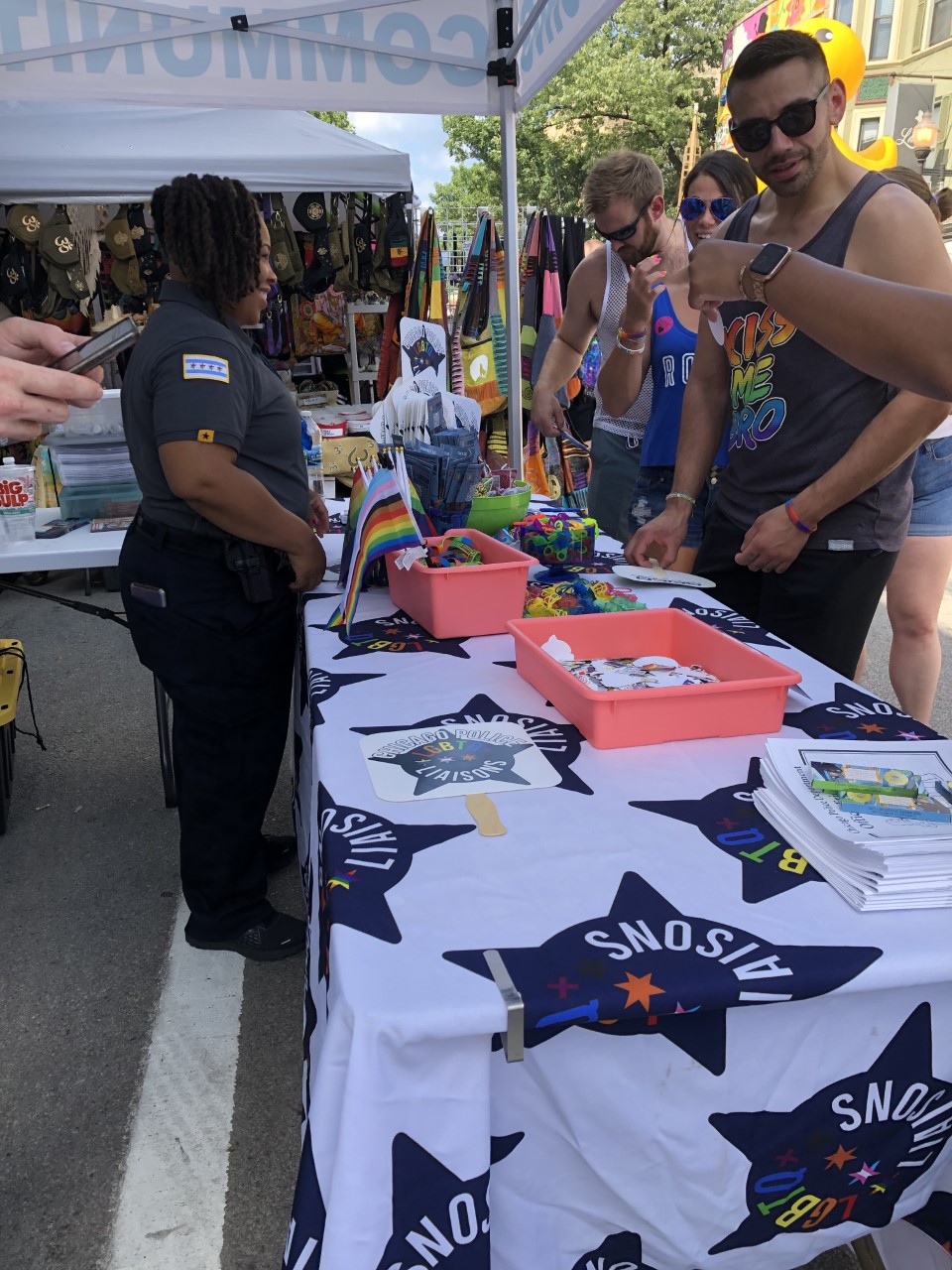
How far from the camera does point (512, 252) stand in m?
3.40

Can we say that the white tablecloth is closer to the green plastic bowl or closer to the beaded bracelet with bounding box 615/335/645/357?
the green plastic bowl

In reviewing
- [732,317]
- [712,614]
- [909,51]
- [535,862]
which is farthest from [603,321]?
[909,51]

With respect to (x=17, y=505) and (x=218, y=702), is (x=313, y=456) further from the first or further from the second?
(x=218, y=702)

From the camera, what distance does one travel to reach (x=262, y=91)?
3.00m

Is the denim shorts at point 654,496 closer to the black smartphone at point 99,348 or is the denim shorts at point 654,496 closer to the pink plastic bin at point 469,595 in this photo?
the pink plastic bin at point 469,595

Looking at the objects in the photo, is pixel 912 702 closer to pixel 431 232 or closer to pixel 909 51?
pixel 431 232

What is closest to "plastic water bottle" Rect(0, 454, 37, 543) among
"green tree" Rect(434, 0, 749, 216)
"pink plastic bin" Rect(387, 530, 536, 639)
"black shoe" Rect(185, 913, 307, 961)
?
"black shoe" Rect(185, 913, 307, 961)

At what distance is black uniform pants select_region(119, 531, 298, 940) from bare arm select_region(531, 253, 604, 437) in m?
1.40

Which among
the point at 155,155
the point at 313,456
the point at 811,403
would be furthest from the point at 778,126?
the point at 155,155

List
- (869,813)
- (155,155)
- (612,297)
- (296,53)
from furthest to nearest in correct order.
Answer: (155,155)
(296,53)
(612,297)
(869,813)

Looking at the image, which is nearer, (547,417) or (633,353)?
(633,353)

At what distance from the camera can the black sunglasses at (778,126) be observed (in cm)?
154

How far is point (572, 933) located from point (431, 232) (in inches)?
192

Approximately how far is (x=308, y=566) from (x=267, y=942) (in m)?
A: 0.88
